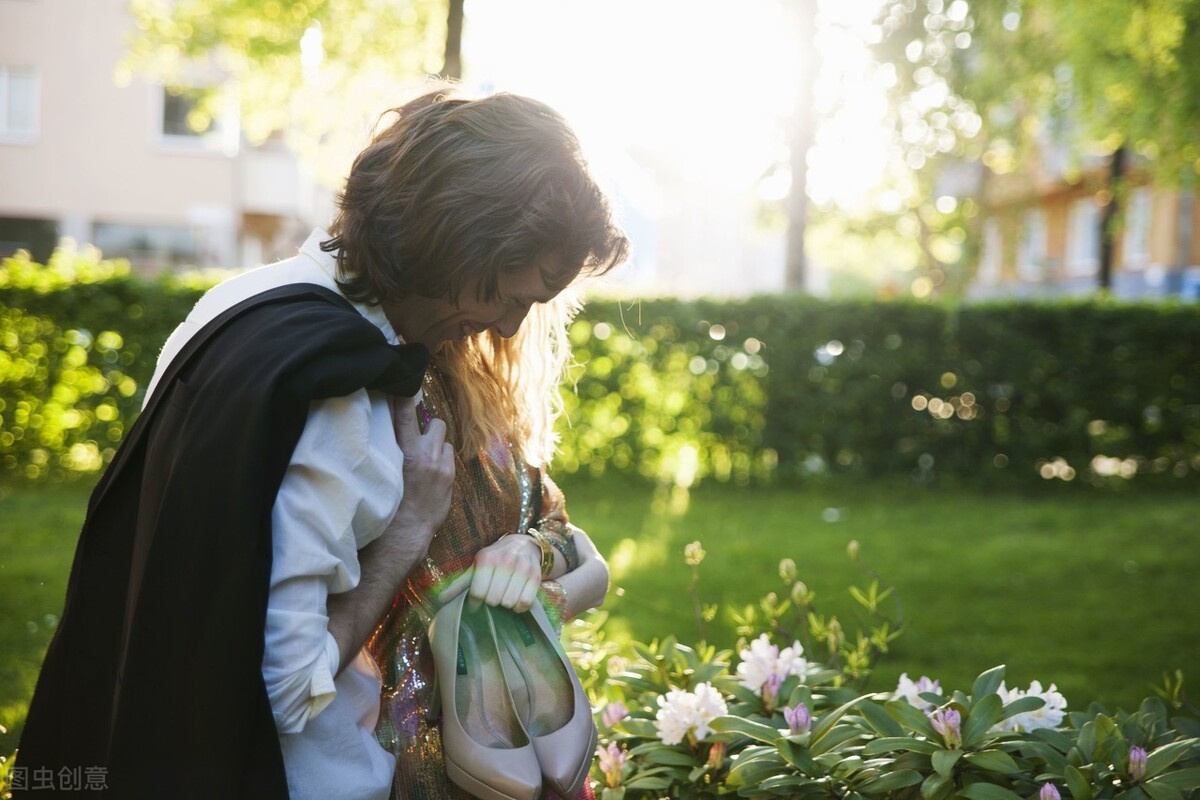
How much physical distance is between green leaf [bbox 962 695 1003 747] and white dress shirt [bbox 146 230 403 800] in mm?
1209

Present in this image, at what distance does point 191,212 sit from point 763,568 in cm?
2599

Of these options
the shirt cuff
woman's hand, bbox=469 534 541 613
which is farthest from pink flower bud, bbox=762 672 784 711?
the shirt cuff

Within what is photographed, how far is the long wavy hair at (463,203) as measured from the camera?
5.88 ft

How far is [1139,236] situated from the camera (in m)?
30.8

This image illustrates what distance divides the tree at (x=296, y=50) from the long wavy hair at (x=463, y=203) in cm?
1181

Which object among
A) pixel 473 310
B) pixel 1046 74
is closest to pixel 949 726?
pixel 473 310

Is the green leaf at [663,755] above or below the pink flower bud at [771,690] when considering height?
below

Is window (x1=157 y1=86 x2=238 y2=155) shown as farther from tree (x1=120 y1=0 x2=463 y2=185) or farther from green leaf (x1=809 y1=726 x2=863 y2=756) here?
green leaf (x1=809 y1=726 x2=863 y2=756)

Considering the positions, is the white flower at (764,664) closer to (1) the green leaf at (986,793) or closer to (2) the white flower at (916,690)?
(2) the white flower at (916,690)

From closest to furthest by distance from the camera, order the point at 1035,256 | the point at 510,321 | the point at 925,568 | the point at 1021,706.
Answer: the point at 510,321 < the point at 1021,706 < the point at 925,568 < the point at 1035,256

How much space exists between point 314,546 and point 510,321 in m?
0.60

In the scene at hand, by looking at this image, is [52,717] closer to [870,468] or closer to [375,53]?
[870,468]

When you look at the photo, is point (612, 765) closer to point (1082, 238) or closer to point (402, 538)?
point (402, 538)

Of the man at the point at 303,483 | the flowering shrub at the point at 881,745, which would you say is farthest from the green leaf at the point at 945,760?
the man at the point at 303,483
